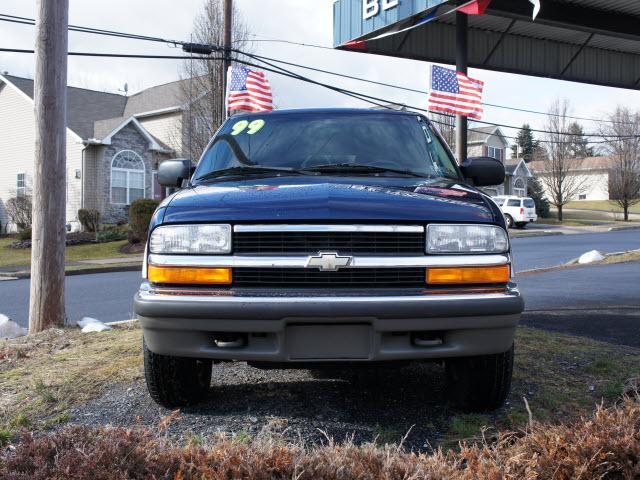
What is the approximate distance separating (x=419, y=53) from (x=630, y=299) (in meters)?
7.14

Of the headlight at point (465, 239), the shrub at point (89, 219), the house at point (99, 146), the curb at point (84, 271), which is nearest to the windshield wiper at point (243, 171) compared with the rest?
the headlight at point (465, 239)

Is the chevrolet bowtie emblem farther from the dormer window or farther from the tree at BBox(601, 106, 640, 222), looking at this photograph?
the dormer window

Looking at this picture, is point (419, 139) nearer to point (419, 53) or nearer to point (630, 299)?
point (630, 299)

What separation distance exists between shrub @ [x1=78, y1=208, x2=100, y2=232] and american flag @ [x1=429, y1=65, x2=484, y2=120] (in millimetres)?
19210

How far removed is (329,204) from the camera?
3.16m

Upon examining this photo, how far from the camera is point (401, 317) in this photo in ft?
9.94

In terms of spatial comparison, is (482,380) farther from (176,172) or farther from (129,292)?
(129,292)

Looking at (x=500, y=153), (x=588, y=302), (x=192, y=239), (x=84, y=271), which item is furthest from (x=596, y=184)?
(x=192, y=239)

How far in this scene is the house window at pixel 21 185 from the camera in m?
29.8

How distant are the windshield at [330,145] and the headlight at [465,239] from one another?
1006mm

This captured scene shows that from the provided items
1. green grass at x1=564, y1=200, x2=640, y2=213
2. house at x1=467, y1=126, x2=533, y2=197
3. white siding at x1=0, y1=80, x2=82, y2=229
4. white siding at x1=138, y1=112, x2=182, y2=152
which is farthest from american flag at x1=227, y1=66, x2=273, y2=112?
green grass at x1=564, y1=200, x2=640, y2=213

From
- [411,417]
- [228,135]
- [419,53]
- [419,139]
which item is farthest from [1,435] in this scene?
[419,53]

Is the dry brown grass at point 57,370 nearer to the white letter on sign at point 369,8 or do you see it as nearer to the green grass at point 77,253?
the white letter on sign at point 369,8

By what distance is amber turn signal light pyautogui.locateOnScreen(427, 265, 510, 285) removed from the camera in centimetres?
314
